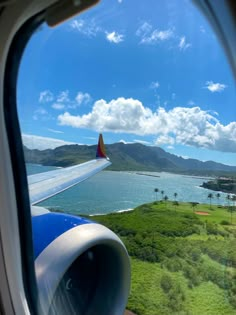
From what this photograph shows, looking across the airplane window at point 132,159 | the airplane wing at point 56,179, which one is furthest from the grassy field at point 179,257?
the airplane wing at point 56,179

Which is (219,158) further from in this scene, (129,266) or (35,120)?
(35,120)

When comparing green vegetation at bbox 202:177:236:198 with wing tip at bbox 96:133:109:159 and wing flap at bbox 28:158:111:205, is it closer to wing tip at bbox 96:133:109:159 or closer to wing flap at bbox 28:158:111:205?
wing tip at bbox 96:133:109:159

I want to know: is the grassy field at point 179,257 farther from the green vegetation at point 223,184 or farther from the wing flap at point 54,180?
the wing flap at point 54,180

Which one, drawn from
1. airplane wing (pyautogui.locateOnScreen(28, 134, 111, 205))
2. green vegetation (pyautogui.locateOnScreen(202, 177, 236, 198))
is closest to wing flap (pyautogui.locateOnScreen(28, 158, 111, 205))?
airplane wing (pyautogui.locateOnScreen(28, 134, 111, 205))

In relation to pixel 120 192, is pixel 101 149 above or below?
above

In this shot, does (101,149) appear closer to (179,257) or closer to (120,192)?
(120,192)

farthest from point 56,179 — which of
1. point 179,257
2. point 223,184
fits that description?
point 223,184
